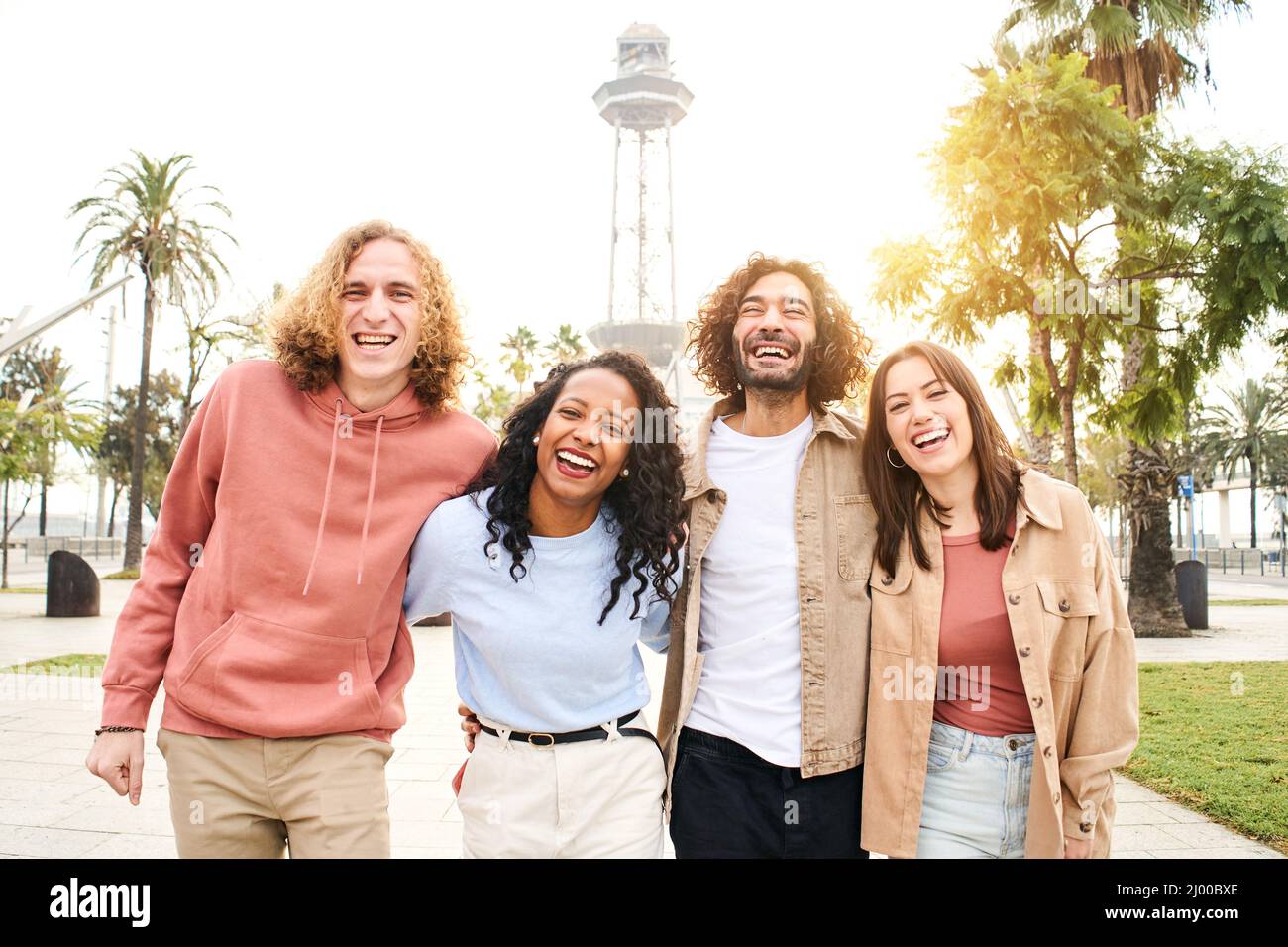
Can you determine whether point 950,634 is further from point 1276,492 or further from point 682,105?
point 682,105

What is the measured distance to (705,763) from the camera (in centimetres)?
291

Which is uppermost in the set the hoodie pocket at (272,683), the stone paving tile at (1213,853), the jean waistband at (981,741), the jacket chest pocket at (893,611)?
the jacket chest pocket at (893,611)

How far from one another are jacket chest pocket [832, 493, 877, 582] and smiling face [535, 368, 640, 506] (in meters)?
0.80

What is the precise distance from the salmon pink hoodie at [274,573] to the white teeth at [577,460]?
44cm

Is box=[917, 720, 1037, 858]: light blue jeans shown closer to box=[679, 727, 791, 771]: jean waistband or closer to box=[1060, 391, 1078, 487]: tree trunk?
box=[679, 727, 791, 771]: jean waistband

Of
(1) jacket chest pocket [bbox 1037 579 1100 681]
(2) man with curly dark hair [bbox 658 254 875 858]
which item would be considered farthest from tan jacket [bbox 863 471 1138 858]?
(2) man with curly dark hair [bbox 658 254 875 858]

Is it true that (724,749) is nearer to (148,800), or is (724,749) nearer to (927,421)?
(927,421)

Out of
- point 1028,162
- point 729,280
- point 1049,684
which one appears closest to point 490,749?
point 1049,684

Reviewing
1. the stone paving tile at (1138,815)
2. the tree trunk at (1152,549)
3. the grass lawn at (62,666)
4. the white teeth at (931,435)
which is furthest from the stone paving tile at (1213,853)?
the grass lawn at (62,666)

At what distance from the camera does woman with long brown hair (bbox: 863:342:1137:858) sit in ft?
8.95

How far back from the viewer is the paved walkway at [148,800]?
504cm

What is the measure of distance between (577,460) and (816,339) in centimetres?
128

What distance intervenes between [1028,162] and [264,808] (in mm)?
8946

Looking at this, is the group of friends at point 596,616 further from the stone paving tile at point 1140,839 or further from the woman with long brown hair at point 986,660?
the stone paving tile at point 1140,839
